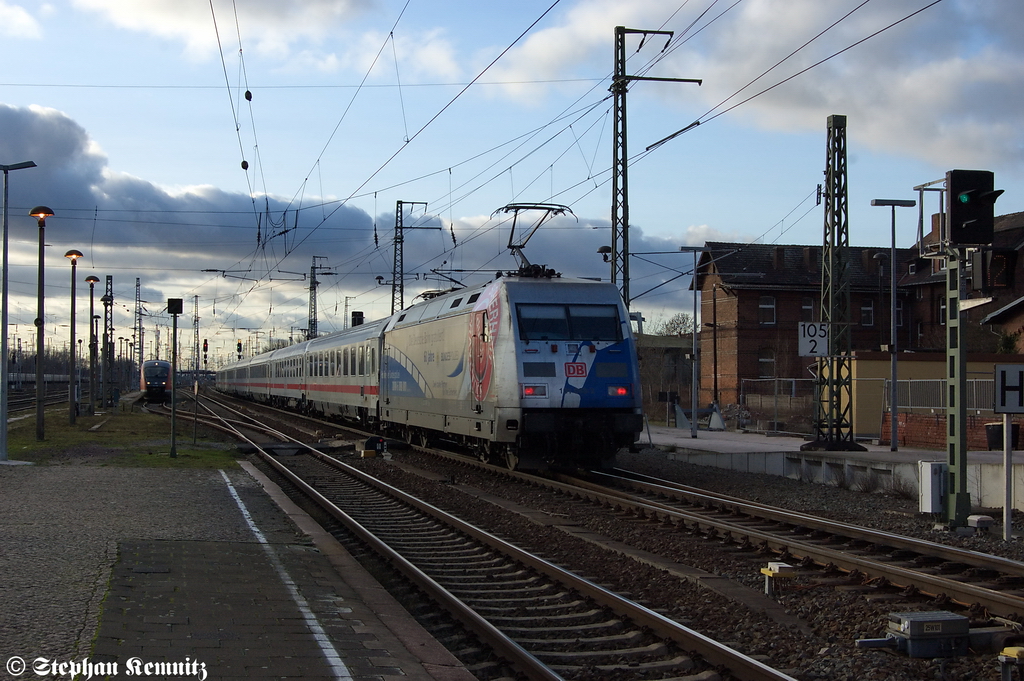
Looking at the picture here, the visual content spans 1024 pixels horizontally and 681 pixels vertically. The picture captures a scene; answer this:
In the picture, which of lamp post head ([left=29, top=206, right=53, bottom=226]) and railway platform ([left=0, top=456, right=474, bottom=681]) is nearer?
railway platform ([left=0, top=456, right=474, bottom=681])

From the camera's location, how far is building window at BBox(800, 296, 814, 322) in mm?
51812

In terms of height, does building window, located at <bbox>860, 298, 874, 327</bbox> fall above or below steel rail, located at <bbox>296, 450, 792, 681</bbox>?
above

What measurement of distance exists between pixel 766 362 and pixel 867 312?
7.03m

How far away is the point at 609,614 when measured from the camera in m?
7.49

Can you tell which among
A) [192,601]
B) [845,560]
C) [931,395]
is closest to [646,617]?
[845,560]

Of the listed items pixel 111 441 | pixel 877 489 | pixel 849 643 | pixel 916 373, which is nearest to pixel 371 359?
pixel 111 441

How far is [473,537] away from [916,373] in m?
24.9

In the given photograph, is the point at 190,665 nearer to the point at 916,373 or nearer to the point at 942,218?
the point at 942,218

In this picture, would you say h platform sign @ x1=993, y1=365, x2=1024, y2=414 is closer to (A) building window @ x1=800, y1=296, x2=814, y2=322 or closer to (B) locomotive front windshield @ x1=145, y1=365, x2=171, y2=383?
(A) building window @ x1=800, y1=296, x2=814, y2=322

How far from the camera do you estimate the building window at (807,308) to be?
51.8 m

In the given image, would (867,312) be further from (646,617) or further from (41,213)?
(646,617)

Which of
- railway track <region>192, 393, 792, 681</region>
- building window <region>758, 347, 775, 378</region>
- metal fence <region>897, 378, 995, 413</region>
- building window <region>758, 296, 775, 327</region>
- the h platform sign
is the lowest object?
railway track <region>192, 393, 792, 681</region>

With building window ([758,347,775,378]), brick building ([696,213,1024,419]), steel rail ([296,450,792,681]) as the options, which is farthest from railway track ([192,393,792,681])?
building window ([758,347,775,378])

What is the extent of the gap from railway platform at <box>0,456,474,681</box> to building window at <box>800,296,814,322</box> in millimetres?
43779
